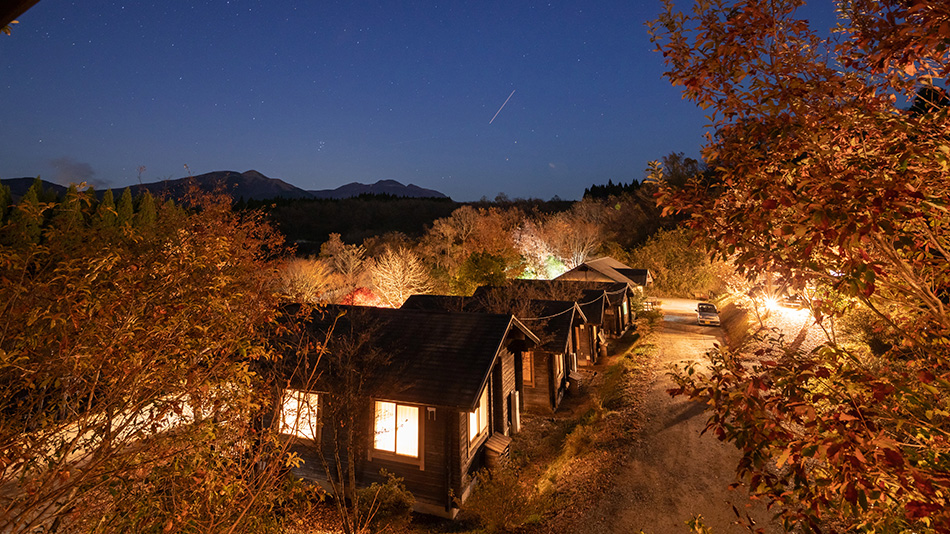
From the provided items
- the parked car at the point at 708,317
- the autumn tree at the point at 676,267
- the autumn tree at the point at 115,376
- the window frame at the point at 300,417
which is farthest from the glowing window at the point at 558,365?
the autumn tree at the point at 676,267

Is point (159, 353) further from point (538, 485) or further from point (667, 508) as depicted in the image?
point (667, 508)

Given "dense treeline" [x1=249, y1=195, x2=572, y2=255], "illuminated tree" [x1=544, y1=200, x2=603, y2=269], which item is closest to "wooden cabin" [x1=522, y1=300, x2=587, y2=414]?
"illuminated tree" [x1=544, y1=200, x2=603, y2=269]

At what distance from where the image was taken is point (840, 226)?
2.23 m

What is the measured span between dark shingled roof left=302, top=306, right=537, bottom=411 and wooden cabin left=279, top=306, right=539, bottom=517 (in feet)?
0.10

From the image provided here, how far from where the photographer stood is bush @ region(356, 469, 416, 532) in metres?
10.4

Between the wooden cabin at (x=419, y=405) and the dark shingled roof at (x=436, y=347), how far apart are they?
3 centimetres

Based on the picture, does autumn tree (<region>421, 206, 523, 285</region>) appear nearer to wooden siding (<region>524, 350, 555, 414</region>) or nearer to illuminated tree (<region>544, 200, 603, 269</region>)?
illuminated tree (<region>544, 200, 603, 269</region>)

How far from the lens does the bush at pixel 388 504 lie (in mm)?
10359

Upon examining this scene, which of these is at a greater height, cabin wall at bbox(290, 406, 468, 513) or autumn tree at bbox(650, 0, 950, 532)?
autumn tree at bbox(650, 0, 950, 532)

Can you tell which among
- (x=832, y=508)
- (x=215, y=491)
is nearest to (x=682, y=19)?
(x=832, y=508)

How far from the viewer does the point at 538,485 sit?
12391mm

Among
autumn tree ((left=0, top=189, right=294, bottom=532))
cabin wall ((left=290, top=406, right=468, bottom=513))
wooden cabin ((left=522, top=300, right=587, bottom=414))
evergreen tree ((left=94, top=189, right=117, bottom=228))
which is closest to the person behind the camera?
autumn tree ((left=0, top=189, right=294, bottom=532))

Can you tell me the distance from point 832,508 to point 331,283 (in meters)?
34.9

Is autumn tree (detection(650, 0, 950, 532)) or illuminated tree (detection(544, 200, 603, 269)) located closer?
autumn tree (detection(650, 0, 950, 532))
